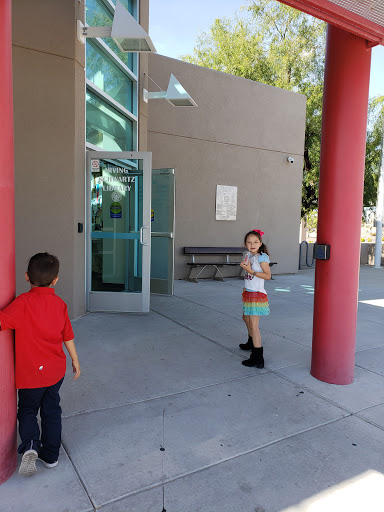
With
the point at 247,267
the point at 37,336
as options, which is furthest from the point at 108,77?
the point at 37,336

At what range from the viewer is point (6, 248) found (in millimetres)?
2201

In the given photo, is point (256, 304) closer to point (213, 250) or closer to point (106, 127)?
point (106, 127)

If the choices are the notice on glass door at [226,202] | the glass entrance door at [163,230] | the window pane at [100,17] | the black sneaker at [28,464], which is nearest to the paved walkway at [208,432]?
the black sneaker at [28,464]

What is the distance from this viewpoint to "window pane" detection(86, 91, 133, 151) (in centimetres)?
608

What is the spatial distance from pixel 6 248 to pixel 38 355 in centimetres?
62

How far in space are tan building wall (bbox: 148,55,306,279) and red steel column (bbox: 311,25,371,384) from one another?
634cm

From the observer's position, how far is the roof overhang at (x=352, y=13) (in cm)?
268

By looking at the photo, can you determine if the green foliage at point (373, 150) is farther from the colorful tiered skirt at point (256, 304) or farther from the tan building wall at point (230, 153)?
the colorful tiered skirt at point (256, 304)

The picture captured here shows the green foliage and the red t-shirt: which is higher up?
the green foliage

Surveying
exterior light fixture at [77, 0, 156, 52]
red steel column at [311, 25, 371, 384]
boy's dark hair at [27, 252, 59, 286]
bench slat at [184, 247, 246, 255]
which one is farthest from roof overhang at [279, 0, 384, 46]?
bench slat at [184, 247, 246, 255]

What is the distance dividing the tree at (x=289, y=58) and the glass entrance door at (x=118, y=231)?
554 inches

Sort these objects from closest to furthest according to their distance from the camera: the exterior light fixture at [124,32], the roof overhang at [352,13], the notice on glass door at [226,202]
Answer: the roof overhang at [352,13] < the exterior light fixture at [124,32] < the notice on glass door at [226,202]

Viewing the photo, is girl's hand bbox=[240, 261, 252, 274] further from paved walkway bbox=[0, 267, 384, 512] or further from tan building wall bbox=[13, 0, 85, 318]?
tan building wall bbox=[13, 0, 85, 318]

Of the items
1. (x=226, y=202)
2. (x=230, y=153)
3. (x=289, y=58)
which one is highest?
(x=289, y=58)
